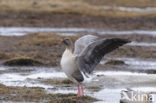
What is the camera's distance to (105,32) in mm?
31219

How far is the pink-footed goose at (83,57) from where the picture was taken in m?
11.2

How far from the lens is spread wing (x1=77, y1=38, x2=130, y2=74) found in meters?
11.4

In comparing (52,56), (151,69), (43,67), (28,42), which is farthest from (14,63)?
(28,42)

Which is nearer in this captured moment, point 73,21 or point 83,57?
point 83,57

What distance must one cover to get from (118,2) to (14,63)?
1469 inches

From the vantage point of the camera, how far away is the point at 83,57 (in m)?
11.5

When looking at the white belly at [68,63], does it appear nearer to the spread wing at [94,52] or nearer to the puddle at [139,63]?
the spread wing at [94,52]

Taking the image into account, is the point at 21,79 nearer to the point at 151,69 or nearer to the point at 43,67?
the point at 43,67

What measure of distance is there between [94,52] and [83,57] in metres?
0.27

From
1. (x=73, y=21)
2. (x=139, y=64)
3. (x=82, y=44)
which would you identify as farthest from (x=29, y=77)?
(x=73, y=21)

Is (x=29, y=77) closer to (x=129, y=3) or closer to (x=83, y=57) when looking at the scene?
(x=83, y=57)

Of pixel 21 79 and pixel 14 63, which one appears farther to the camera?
pixel 14 63

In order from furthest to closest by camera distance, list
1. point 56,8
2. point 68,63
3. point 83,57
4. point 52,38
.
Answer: point 56,8 → point 52,38 → point 83,57 → point 68,63

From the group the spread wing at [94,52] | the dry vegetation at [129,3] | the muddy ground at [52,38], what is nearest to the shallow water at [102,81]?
the muddy ground at [52,38]
